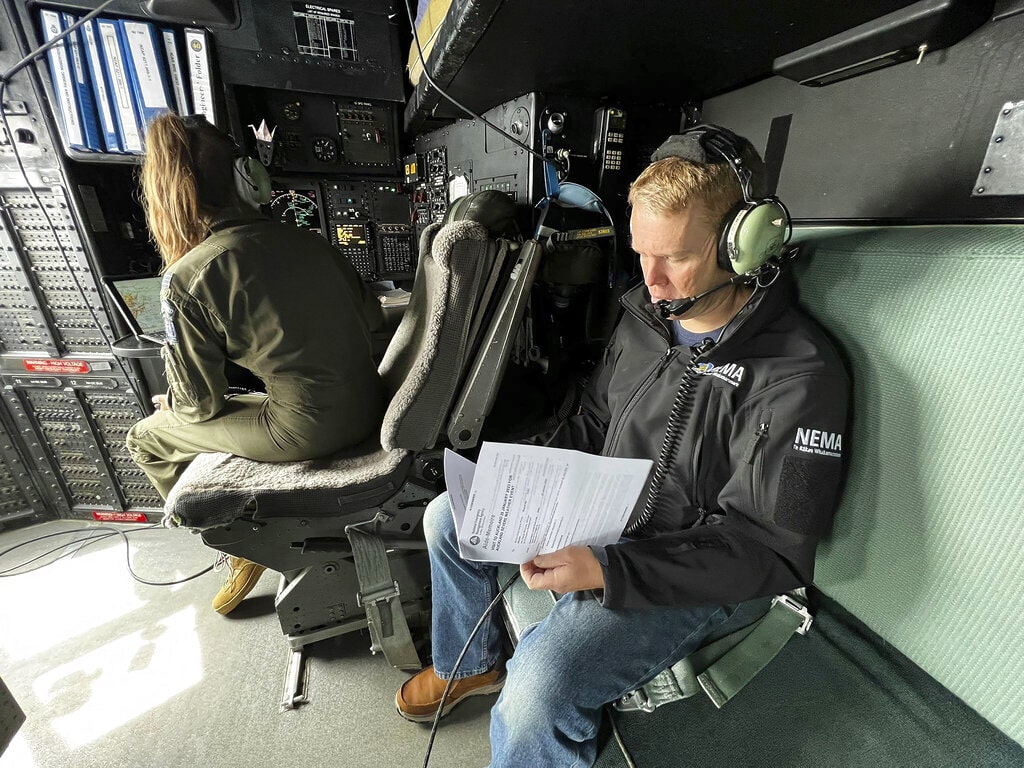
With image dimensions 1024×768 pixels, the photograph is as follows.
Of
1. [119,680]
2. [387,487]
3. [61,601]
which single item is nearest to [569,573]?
[387,487]

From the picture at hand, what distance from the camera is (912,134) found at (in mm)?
844

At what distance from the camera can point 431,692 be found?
1132mm

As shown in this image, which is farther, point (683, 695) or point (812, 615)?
point (812, 615)

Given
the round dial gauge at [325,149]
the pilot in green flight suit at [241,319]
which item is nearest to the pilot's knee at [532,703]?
the pilot in green flight suit at [241,319]

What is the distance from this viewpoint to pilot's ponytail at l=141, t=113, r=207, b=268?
1.10 m

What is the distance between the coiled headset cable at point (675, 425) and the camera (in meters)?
0.79

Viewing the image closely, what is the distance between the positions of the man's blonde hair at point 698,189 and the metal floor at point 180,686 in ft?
4.28

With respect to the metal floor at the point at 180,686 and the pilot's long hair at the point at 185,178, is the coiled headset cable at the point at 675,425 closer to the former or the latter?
the metal floor at the point at 180,686

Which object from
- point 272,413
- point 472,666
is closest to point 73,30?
point 272,413

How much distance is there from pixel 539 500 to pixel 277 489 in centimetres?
75

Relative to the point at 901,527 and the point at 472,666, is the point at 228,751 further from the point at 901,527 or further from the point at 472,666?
the point at 901,527

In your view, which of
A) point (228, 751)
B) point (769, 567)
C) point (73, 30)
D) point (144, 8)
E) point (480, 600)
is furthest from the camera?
point (144, 8)

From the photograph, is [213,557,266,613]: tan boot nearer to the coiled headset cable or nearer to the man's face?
the coiled headset cable

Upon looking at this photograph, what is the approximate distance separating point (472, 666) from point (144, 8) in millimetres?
2462
